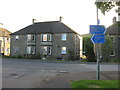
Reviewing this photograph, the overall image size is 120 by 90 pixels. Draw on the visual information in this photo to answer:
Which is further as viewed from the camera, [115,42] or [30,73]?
[115,42]

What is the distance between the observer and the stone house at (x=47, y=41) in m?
32.6

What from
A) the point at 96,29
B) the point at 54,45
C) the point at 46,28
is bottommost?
the point at 54,45

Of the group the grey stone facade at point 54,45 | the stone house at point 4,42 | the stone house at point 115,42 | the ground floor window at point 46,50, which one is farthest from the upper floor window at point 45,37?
the stone house at point 4,42

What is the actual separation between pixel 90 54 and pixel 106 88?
823 inches

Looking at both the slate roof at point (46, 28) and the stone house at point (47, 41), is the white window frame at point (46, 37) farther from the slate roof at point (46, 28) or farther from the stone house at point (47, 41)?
the slate roof at point (46, 28)

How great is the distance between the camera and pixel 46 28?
36156 millimetres

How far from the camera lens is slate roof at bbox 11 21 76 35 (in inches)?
1332

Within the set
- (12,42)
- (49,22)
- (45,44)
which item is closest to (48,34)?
(45,44)

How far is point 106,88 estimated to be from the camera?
22.2 feet

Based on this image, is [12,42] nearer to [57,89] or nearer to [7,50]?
[7,50]

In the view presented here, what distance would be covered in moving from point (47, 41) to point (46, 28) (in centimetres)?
378

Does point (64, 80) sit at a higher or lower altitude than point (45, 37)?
lower

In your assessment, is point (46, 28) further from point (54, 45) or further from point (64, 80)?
point (64, 80)

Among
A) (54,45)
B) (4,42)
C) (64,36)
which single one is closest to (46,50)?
(54,45)
